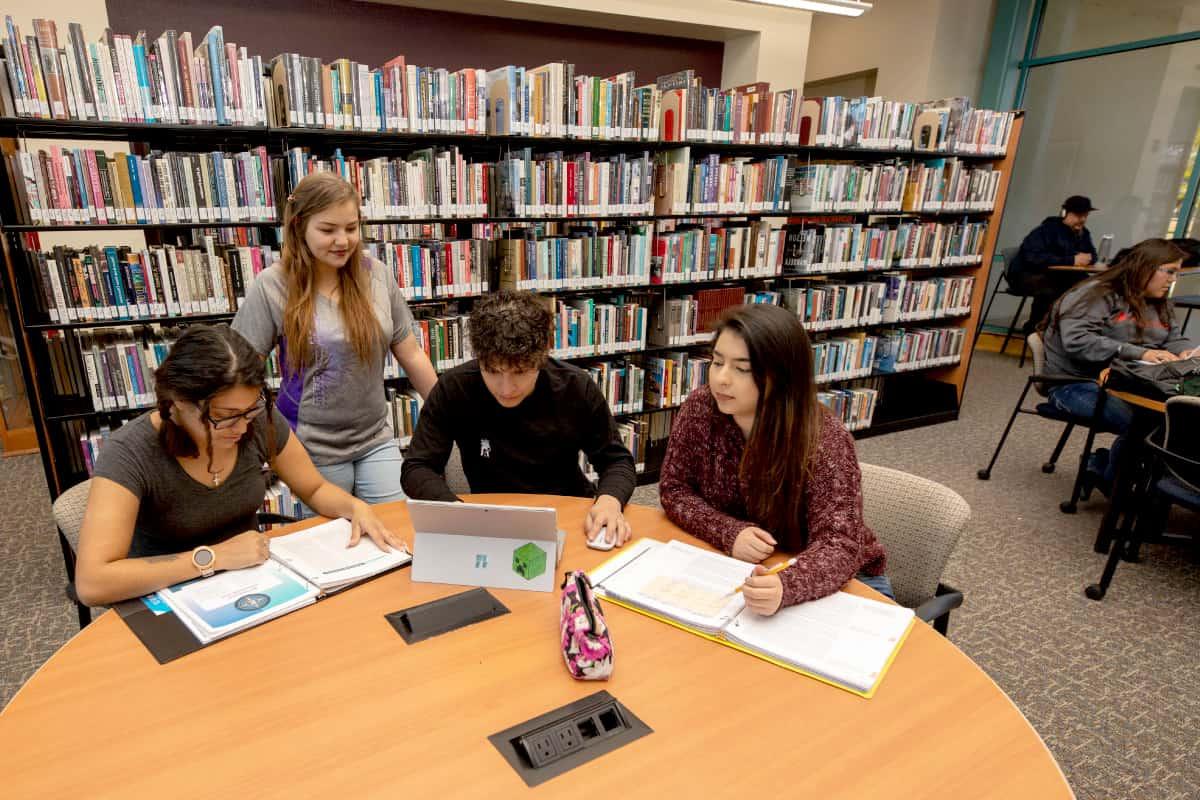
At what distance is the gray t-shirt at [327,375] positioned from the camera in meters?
2.03

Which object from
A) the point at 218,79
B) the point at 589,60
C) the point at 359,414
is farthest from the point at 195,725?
the point at 589,60

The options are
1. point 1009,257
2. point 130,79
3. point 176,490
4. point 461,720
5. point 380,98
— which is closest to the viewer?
point 461,720

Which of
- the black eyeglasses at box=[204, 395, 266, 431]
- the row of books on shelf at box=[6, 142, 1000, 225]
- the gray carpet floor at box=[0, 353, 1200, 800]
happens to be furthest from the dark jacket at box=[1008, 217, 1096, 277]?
the black eyeglasses at box=[204, 395, 266, 431]

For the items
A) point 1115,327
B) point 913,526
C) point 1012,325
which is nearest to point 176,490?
point 913,526

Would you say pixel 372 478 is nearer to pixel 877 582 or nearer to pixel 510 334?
pixel 510 334

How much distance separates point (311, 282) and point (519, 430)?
0.77 metres

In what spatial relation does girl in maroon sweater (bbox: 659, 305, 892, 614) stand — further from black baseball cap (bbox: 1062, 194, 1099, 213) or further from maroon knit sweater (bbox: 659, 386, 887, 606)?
black baseball cap (bbox: 1062, 194, 1099, 213)

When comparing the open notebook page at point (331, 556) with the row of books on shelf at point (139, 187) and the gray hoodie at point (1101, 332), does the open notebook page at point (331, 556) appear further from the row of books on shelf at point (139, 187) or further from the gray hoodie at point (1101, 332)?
the gray hoodie at point (1101, 332)

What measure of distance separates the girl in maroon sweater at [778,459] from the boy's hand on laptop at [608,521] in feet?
0.48

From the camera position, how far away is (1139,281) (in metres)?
3.50

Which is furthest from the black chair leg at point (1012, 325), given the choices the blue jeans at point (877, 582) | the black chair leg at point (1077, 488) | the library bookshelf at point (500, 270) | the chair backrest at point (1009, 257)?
the blue jeans at point (877, 582)

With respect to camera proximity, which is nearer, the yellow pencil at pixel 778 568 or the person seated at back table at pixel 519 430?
the yellow pencil at pixel 778 568

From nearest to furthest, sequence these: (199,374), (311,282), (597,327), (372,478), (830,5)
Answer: (199,374), (311,282), (372,478), (597,327), (830,5)

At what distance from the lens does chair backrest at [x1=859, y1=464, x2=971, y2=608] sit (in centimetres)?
168
